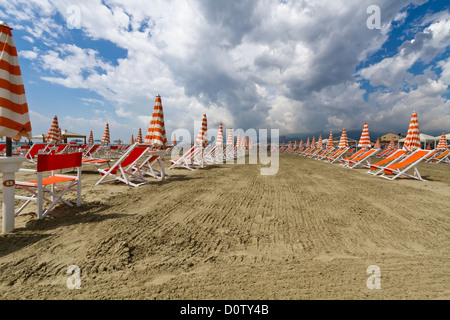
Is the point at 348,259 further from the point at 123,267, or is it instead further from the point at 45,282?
the point at 45,282

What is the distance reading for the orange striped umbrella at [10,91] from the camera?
7.69 feet

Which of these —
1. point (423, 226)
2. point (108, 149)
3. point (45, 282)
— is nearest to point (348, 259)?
point (423, 226)

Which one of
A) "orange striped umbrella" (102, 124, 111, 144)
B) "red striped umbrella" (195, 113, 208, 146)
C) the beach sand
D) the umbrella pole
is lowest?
the beach sand

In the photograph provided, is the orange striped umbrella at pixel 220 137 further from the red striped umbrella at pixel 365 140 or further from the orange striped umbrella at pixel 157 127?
the red striped umbrella at pixel 365 140

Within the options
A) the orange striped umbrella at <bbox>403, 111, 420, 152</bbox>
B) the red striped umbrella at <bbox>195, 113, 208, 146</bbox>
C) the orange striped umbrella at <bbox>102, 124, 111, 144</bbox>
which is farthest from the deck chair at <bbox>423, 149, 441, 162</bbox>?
the orange striped umbrella at <bbox>102, 124, 111, 144</bbox>

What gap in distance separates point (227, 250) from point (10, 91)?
332cm

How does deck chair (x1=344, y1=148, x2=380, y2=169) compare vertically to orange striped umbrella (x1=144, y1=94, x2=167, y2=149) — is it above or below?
below

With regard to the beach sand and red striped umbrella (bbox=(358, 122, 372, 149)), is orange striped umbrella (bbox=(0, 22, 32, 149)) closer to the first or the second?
the beach sand

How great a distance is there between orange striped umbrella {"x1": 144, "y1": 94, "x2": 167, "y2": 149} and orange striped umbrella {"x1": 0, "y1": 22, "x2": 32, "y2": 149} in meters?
4.23

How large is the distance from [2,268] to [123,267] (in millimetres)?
1070

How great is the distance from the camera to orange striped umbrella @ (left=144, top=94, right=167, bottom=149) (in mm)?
6816

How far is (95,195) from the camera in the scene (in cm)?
422

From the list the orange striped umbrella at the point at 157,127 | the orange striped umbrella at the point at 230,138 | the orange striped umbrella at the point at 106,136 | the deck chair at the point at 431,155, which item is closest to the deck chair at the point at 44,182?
the orange striped umbrella at the point at 157,127

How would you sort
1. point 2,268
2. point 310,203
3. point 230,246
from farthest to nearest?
point 310,203
point 230,246
point 2,268
